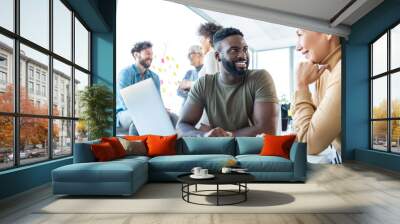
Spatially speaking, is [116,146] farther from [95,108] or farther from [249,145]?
[249,145]

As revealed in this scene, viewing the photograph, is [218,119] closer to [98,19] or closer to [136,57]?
[136,57]

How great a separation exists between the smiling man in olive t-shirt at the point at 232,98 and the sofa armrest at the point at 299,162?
259cm

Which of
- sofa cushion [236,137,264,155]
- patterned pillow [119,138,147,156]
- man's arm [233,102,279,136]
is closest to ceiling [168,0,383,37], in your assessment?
man's arm [233,102,279,136]

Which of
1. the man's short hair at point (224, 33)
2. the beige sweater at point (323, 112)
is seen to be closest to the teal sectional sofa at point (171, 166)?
the beige sweater at point (323, 112)

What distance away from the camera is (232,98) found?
27.8 ft

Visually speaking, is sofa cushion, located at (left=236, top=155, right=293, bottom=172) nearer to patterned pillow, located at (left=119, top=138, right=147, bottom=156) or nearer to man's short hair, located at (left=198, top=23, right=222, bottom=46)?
patterned pillow, located at (left=119, top=138, right=147, bottom=156)

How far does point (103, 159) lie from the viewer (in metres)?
5.38

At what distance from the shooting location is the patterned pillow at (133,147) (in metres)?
6.31

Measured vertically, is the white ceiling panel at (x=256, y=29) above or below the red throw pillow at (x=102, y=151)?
above

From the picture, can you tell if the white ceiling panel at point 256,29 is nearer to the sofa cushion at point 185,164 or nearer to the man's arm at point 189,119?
the man's arm at point 189,119

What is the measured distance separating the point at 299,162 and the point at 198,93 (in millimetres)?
3626

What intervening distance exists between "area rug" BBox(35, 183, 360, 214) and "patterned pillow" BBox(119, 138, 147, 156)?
4.16 feet

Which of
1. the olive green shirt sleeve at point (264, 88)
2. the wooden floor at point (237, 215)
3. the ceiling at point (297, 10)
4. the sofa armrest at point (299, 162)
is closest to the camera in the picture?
the wooden floor at point (237, 215)

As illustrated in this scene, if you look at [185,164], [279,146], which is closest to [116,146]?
[185,164]
